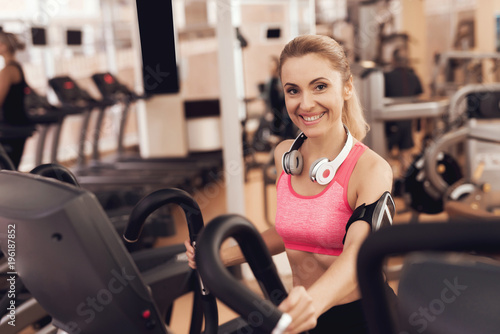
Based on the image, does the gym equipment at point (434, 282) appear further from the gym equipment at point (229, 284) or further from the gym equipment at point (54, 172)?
the gym equipment at point (54, 172)

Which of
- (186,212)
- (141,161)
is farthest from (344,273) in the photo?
(141,161)

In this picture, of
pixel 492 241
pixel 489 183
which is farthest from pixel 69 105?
pixel 492 241

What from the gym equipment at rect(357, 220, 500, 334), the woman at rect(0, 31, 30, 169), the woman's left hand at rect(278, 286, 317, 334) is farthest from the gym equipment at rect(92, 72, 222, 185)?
the woman's left hand at rect(278, 286, 317, 334)

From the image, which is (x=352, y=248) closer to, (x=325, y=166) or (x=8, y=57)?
(x=325, y=166)

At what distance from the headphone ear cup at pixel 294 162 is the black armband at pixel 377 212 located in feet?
0.78

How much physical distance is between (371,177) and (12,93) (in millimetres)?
3358

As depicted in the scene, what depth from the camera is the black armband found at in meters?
1.13

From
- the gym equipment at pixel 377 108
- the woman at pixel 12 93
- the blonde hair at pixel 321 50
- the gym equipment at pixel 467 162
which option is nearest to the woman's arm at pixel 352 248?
the blonde hair at pixel 321 50

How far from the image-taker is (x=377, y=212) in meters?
1.14

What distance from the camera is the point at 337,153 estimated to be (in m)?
1.38

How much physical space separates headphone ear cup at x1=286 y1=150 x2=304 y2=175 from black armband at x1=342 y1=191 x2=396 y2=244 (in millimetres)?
238

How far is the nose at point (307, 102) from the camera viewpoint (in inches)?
49.8

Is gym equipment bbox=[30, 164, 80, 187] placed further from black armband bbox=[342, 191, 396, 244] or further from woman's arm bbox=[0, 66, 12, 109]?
woman's arm bbox=[0, 66, 12, 109]

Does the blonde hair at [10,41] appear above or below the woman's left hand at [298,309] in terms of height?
above
